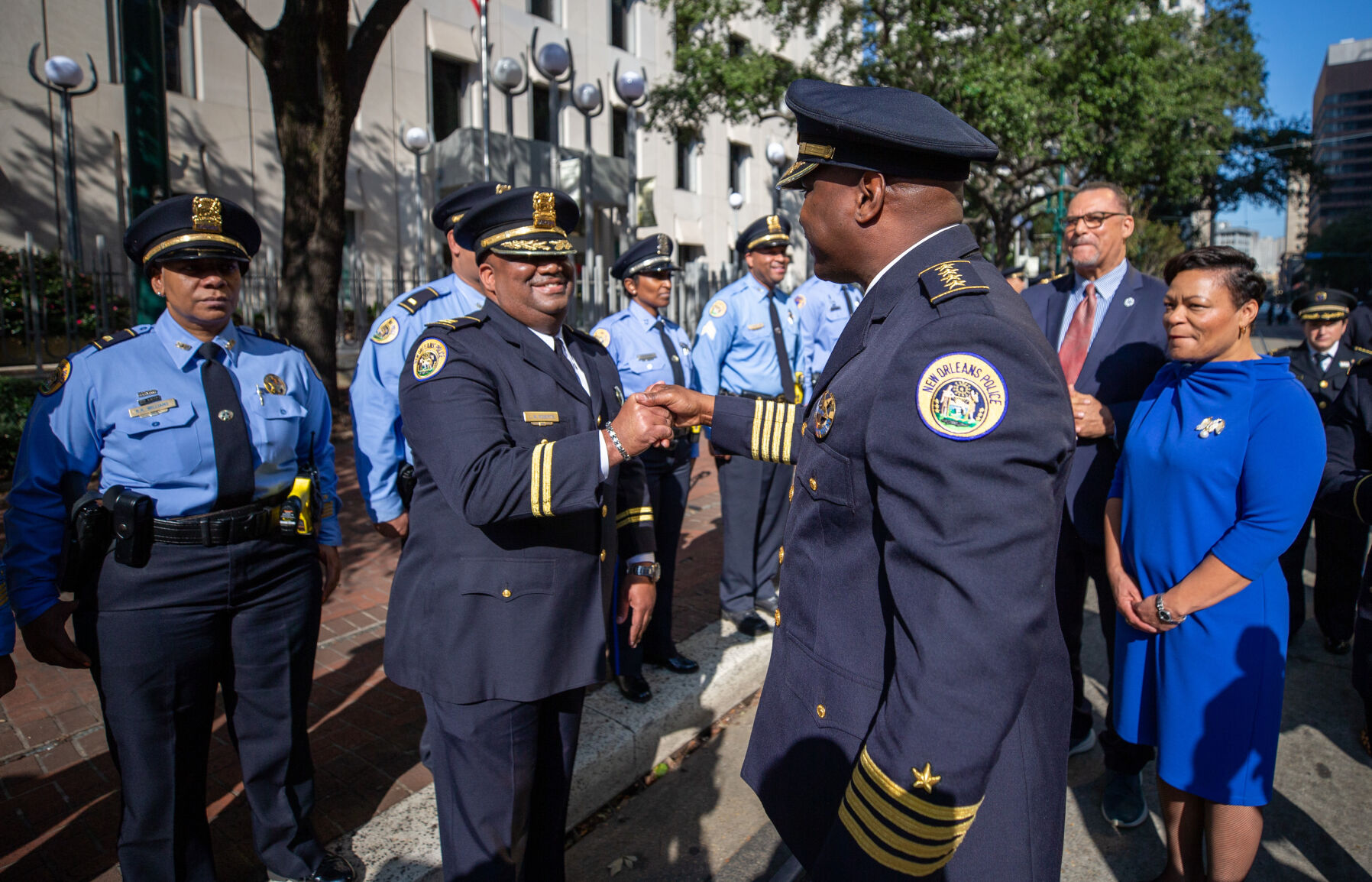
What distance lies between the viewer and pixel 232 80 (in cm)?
1539

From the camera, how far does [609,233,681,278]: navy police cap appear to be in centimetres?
502

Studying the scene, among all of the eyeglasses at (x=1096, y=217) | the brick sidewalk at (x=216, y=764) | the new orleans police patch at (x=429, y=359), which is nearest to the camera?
the new orleans police patch at (x=429, y=359)

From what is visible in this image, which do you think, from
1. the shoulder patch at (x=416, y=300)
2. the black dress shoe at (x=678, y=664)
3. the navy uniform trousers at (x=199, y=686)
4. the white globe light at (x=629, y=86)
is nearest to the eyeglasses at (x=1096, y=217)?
the black dress shoe at (x=678, y=664)

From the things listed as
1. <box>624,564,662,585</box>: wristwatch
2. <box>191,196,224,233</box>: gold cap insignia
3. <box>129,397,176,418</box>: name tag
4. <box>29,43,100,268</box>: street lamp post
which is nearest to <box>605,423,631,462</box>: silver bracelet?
<box>624,564,662,585</box>: wristwatch

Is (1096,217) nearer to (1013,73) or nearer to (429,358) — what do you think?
(429,358)

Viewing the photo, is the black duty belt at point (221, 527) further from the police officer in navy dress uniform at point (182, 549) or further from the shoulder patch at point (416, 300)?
the shoulder patch at point (416, 300)

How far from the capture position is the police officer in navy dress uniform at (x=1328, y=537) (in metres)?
4.73

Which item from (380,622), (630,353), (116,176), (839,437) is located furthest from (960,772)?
(116,176)

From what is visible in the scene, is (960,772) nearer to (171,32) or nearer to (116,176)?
(116,176)

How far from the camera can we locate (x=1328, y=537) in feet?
16.0

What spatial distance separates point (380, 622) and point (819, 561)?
13.1 ft

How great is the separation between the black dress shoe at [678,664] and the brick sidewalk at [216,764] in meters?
0.45

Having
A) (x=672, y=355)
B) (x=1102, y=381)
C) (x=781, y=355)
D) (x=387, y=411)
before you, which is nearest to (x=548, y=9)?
(x=781, y=355)

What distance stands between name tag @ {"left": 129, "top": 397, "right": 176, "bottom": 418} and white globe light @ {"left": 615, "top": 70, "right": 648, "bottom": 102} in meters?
9.15
